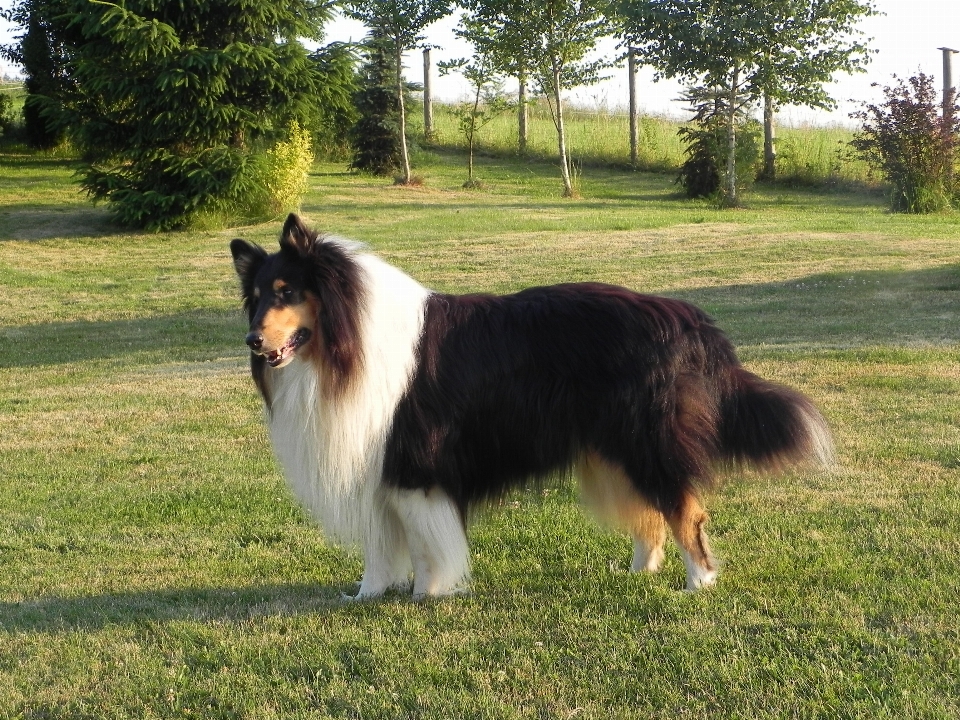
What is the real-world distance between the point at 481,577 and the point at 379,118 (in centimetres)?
2810

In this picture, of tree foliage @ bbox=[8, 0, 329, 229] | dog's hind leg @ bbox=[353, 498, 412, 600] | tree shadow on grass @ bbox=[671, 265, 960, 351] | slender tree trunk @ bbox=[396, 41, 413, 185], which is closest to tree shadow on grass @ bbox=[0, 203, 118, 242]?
tree foliage @ bbox=[8, 0, 329, 229]

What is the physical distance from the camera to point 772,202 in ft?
87.7

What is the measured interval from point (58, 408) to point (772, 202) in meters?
21.0

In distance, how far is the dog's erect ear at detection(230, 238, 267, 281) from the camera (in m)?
4.65

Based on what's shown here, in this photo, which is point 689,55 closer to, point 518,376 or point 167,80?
point 167,80

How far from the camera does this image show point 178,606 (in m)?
4.98

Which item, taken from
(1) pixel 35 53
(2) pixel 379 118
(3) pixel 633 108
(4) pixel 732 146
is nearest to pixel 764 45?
(4) pixel 732 146

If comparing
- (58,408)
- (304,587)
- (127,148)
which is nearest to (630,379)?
(304,587)

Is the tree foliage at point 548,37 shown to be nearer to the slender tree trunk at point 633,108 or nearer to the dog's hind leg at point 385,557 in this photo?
the slender tree trunk at point 633,108

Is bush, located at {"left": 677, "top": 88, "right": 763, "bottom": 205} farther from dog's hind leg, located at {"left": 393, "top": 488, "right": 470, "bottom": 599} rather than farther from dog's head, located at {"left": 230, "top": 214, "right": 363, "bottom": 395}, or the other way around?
dog's head, located at {"left": 230, "top": 214, "right": 363, "bottom": 395}

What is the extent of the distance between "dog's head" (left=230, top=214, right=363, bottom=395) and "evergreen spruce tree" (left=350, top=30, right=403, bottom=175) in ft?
91.2

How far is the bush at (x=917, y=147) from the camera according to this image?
923 inches

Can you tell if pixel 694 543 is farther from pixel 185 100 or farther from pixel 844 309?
pixel 185 100

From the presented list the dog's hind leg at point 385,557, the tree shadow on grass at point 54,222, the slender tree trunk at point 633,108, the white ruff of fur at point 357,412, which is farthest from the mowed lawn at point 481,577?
the slender tree trunk at point 633,108
